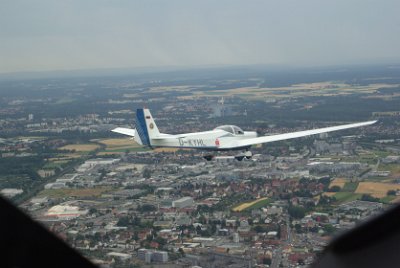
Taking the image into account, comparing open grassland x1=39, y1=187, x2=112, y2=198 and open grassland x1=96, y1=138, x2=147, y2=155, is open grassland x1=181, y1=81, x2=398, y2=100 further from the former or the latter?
open grassland x1=39, y1=187, x2=112, y2=198

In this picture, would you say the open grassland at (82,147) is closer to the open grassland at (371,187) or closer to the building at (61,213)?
the open grassland at (371,187)

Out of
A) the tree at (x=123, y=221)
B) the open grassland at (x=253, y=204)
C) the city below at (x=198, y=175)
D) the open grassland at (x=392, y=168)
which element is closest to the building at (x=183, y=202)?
the city below at (x=198, y=175)

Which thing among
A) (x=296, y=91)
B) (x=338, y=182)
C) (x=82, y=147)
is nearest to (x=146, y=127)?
(x=82, y=147)

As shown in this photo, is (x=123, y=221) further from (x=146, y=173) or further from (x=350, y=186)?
(x=146, y=173)

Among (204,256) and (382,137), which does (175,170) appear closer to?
(382,137)

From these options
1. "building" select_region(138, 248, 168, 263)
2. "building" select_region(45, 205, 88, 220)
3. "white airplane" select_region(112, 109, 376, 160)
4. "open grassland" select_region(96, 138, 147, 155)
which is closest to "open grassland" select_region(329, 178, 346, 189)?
"white airplane" select_region(112, 109, 376, 160)

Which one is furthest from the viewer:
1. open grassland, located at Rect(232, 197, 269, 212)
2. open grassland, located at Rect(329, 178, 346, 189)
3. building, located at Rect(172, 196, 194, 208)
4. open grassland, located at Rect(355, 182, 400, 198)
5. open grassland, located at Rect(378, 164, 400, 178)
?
open grassland, located at Rect(378, 164, 400, 178)

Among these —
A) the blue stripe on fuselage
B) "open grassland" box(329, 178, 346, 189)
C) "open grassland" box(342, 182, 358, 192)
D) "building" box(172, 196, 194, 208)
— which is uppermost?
the blue stripe on fuselage

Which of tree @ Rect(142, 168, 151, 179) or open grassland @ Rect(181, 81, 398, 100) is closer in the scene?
tree @ Rect(142, 168, 151, 179)

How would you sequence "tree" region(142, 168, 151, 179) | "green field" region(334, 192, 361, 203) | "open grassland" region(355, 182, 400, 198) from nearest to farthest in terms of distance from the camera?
"green field" region(334, 192, 361, 203) < "open grassland" region(355, 182, 400, 198) < "tree" region(142, 168, 151, 179)
